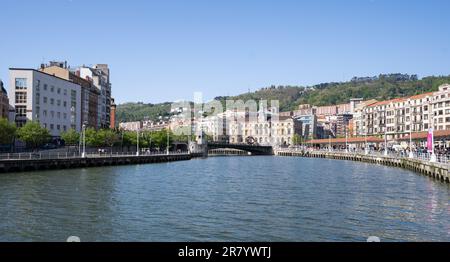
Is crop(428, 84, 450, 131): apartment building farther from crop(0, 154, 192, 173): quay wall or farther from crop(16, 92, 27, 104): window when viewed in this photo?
crop(16, 92, 27, 104): window

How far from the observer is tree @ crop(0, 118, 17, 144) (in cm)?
8375

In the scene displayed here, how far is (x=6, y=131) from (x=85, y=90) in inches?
2081

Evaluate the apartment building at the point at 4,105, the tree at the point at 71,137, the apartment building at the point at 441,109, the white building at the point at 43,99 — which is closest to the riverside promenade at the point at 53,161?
the tree at the point at 71,137

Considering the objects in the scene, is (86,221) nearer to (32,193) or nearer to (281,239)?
(281,239)

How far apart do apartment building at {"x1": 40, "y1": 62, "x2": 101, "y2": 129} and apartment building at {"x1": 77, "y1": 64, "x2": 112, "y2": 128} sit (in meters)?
2.27

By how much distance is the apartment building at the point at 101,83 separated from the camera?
6008 inches

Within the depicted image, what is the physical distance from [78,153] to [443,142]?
8597cm

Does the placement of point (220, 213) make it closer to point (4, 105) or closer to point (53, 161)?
point (53, 161)

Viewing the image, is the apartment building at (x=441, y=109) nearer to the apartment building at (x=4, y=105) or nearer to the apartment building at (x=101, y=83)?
the apartment building at (x=101, y=83)

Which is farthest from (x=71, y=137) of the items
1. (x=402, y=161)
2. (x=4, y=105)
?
(x=402, y=161)

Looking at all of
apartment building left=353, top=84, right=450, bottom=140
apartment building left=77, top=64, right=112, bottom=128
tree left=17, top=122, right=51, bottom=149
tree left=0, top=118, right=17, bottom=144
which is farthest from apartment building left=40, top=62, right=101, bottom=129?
apartment building left=353, top=84, right=450, bottom=140

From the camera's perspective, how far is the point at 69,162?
264 ft

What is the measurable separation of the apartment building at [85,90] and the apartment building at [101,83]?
2.27 metres

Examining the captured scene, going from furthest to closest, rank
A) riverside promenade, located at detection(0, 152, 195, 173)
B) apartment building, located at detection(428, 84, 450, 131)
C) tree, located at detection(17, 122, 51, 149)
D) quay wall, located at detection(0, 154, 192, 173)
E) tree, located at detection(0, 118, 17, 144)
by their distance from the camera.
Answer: apartment building, located at detection(428, 84, 450, 131) → tree, located at detection(17, 122, 51, 149) → tree, located at detection(0, 118, 17, 144) → riverside promenade, located at detection(0, 152, 195, 173) → quay wall, located at detection(0, 154, 192, 173)
